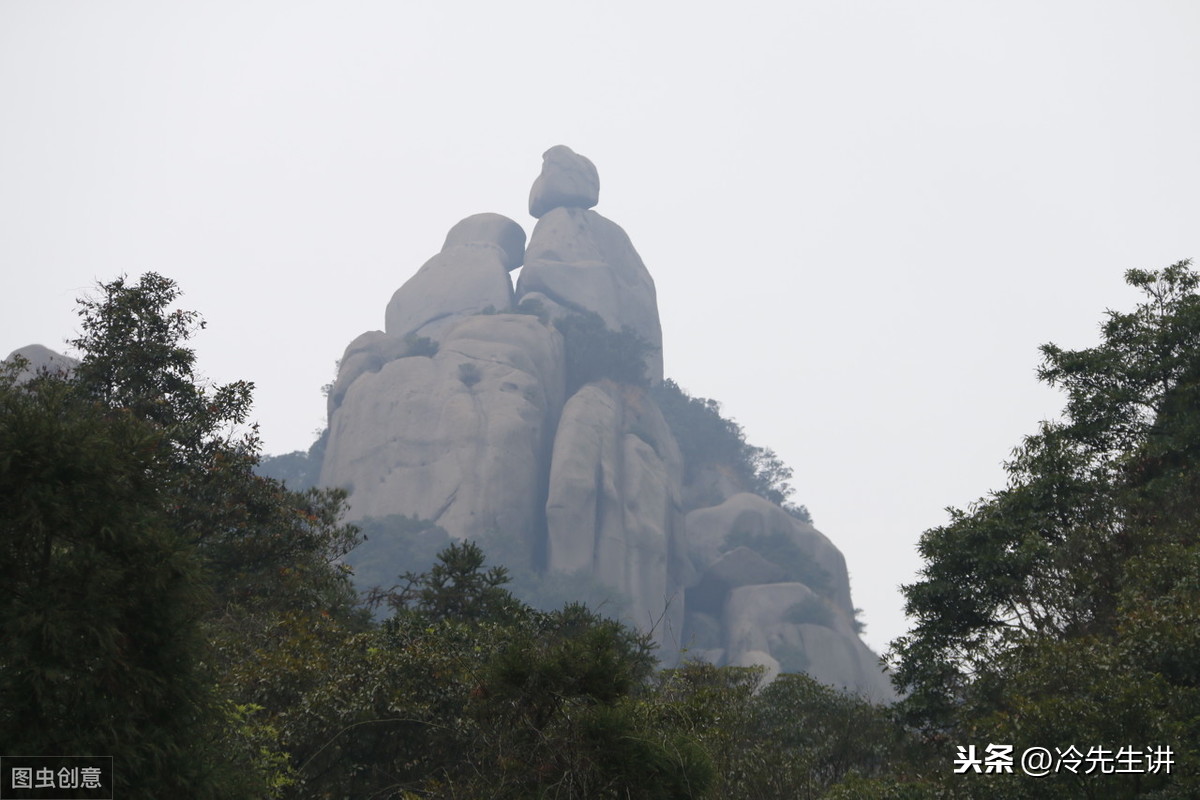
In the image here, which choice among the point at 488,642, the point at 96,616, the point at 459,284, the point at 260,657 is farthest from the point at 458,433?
the point at 96,616

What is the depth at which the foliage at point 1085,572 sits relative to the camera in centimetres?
1020

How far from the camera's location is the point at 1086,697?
1001cm

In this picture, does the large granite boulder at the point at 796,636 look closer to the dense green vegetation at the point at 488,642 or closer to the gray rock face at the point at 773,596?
the gray rock face at the point at 773,596

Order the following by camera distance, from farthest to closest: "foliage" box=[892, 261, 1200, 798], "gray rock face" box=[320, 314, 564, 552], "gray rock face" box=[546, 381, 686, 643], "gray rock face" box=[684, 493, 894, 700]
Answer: "gray rock face" box=[320, 314, 564, 552], "gray rock face" box=[684, 493, 894, 700], "gray rock face" box=[546, 381, 686, 643], "foliage" box=[892, 261, 1200, 798]

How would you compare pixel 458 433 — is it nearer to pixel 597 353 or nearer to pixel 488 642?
pixel 597 353

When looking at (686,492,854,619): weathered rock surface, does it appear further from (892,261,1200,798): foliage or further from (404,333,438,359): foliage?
(892,261,1200,798): foliage

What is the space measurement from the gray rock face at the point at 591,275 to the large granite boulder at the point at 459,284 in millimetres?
1967

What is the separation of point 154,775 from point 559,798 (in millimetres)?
2357

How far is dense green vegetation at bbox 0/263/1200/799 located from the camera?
207 inches

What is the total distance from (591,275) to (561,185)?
27.7 feet

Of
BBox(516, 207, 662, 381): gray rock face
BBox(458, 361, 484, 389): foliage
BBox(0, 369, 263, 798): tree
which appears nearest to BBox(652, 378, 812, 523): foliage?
BBox(516, 207, 662, 381): gray rock face

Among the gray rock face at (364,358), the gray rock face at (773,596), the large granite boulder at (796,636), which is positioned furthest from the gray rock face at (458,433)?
the large granite boulder at (796,636)

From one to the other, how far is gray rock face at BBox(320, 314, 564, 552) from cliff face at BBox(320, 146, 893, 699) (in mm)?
85

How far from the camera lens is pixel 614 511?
5584 centimetres
